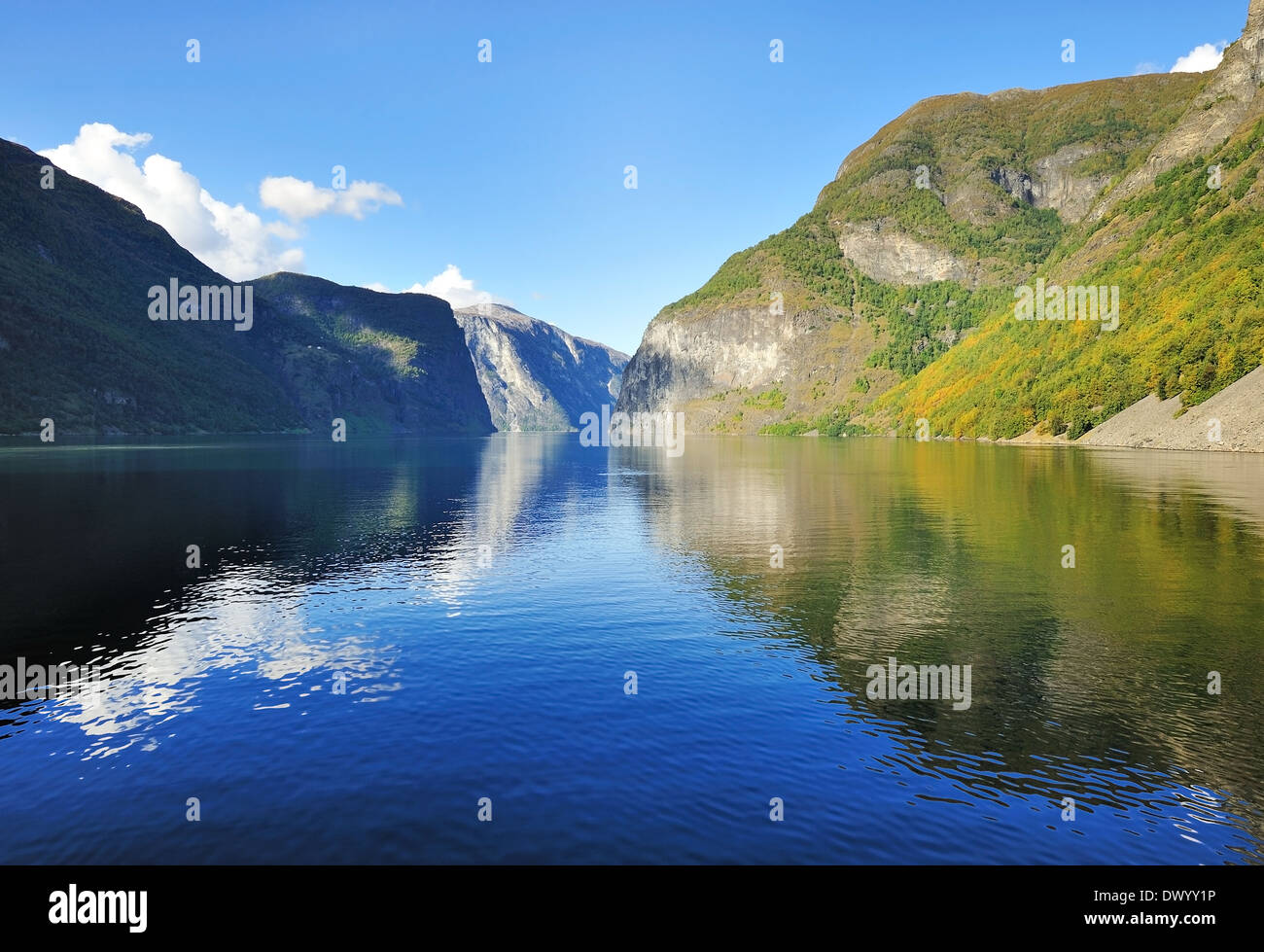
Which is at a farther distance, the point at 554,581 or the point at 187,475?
the point at 187,475

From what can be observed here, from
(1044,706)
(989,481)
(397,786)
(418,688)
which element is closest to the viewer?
(397,786)

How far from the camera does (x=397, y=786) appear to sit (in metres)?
17.0

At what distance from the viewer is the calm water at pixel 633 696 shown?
15188 mm

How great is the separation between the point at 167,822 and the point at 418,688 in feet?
28.5

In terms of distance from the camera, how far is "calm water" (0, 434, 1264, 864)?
15.2 meters

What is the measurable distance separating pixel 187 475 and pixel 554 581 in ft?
262

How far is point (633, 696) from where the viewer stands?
22906mm

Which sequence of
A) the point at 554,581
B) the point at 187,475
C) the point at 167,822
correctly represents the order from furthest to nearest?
1. the point at 187,475
2. the point at 554,581
3. the point at 167,822
